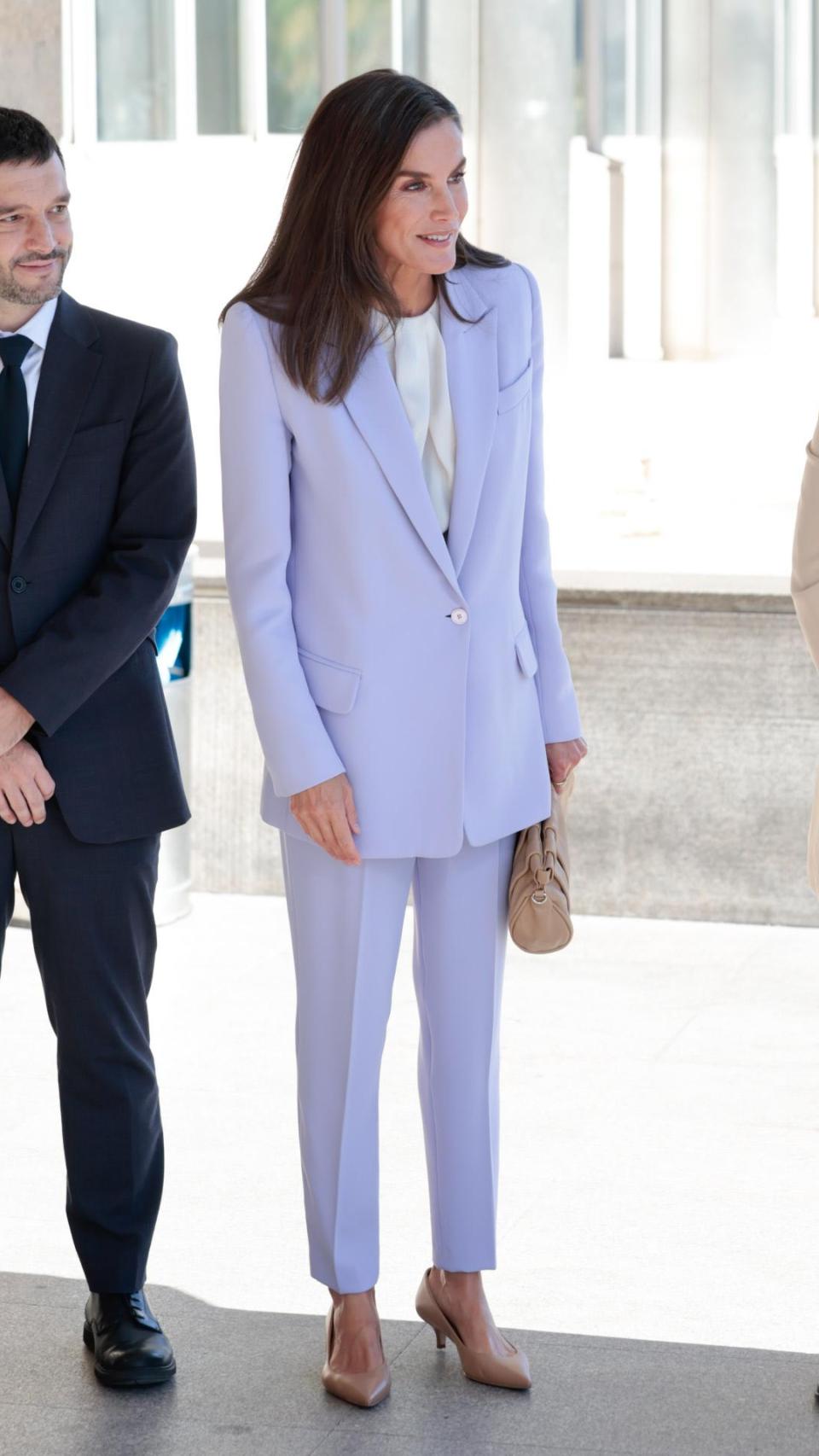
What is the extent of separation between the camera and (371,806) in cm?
334

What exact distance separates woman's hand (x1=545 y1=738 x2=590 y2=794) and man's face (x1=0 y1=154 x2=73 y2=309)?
1193 millimetres

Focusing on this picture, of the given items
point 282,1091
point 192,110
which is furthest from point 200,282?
point 282,1091

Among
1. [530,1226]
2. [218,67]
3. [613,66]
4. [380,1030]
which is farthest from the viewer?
[613,66]

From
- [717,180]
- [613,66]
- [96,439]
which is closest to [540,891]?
[96,439]

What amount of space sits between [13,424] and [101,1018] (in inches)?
41.1

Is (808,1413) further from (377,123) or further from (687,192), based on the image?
(687,192)

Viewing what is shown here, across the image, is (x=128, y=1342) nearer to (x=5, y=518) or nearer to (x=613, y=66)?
(x=5, y=518)

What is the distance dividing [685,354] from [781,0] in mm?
2616

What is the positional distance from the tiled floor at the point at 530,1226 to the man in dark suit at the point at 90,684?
0.85 feet

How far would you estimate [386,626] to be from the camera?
3289mm

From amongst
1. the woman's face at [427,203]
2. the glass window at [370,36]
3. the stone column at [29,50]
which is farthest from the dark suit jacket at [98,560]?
the glass window at [370,36]

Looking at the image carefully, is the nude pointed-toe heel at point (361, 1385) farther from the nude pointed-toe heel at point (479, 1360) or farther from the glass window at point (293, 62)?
the glass window at point (293, 62)

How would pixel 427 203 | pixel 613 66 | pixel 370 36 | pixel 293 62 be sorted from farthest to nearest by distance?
pixel 613 66
pixel 370 36
pixel 293 62
pixel 427 203

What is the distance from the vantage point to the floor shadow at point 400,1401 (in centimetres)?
329
